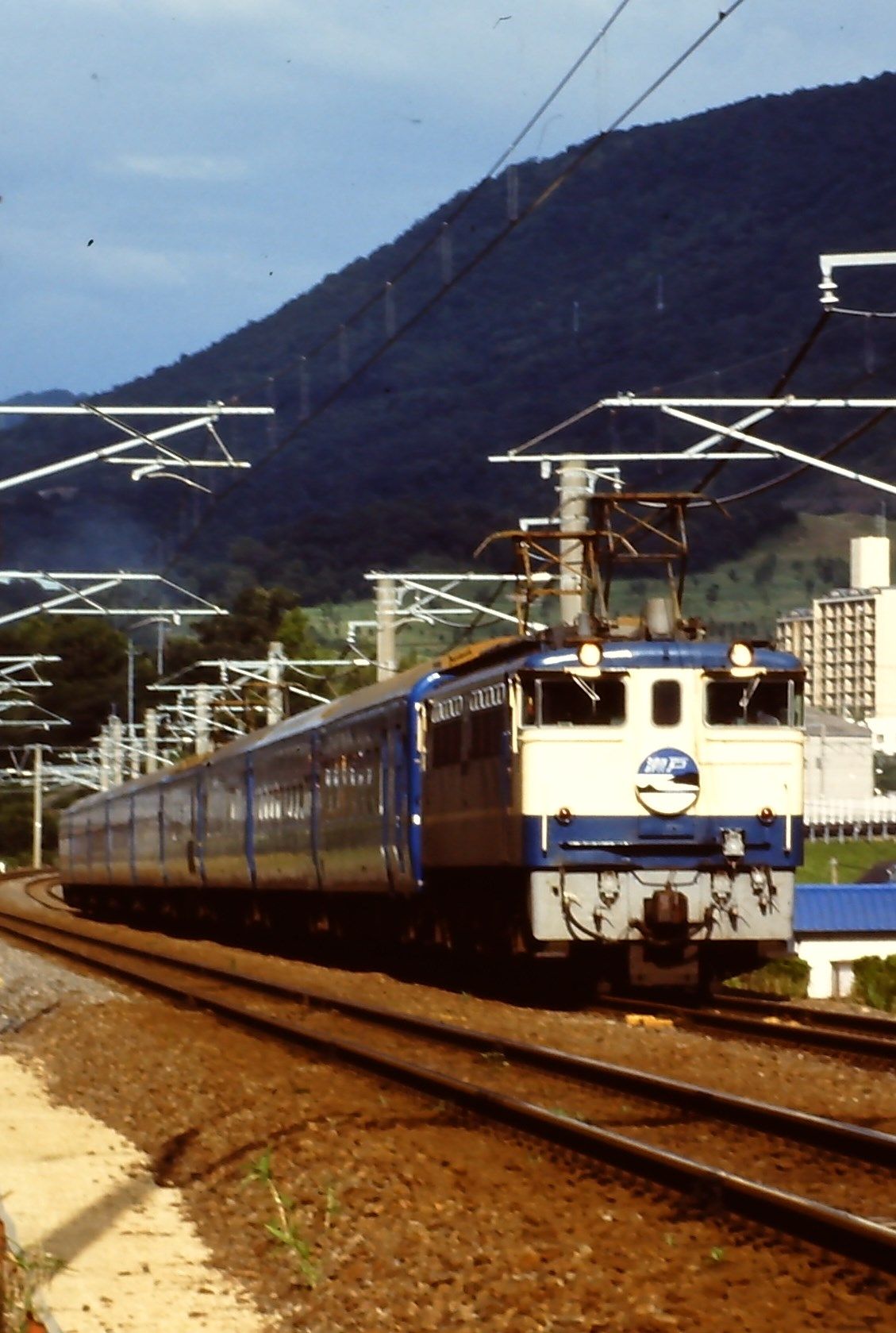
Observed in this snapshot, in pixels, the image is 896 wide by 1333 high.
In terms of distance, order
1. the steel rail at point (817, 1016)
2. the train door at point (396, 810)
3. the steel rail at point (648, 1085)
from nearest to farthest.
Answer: the steel rail at point (648, 1085) → the steel rail at point (817, 1016) → the train door at point (396, 810)

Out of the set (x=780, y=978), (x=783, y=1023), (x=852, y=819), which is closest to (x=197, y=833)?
(x=780, y=978)

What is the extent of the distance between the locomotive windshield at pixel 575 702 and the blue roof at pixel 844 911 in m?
22.2

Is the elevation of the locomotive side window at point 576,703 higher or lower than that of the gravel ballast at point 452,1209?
higher

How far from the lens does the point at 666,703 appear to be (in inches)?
766

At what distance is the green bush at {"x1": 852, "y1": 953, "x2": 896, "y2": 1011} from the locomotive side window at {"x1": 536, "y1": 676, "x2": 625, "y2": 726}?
6125 mm

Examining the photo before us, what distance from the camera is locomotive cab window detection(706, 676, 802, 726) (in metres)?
19.6

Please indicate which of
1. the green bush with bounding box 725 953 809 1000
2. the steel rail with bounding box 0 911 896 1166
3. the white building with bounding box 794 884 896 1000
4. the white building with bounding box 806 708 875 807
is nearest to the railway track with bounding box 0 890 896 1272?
the steel rail with bounding box 0 911 896 1166

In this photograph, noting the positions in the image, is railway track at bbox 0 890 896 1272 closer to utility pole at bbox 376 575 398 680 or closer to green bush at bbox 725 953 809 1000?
green bush at bbox 725 953 809 1000

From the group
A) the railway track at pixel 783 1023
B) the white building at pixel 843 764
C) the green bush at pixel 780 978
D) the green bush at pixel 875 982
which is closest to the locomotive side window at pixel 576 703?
the railway track at pixel 783 1023

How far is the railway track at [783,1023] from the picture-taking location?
16047mm

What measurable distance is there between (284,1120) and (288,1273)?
13.7 feet

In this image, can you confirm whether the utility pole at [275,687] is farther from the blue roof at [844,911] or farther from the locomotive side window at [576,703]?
the locomotive side window at [576,703]

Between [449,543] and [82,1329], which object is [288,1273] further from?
[449,543]

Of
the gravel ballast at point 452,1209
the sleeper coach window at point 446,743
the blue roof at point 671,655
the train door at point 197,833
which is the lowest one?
the gravel ballast at point 452,1209
